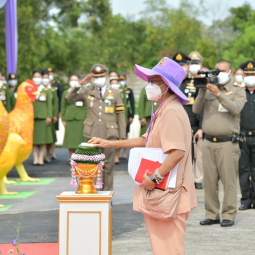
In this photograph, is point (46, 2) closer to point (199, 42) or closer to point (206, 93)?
point (199, 42)

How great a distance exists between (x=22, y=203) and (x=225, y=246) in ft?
13.5

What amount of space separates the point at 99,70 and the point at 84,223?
4.14 metres

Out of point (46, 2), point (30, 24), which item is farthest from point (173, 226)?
point (46, 2)

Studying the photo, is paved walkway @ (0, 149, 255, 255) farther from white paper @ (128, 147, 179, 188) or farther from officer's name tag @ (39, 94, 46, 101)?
officer's name tag @ (39, 94, 46, 101)

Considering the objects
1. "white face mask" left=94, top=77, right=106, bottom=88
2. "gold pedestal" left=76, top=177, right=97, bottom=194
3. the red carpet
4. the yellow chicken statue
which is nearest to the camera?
"gold pedestal" left=76, top=177, right=97, bottom=194

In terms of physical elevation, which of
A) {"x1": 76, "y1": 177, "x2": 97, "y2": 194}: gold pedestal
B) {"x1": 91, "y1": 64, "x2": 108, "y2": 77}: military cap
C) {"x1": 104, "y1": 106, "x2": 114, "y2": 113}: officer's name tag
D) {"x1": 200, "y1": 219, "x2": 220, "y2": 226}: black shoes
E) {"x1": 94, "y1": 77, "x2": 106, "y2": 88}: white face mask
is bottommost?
{"x1": 200, "y1": 219, "x2": 220, "y2": 226}: black shoes

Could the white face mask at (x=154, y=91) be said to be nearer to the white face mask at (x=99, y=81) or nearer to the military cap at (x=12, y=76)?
the white face mask at (x=99, y=81)

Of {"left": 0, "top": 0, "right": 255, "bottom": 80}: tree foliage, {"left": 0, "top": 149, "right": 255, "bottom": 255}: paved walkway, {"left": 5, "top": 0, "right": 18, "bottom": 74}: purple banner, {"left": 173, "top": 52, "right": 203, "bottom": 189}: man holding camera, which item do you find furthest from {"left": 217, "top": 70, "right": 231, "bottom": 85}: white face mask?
{"left": 0, "top": 0, "right": 255, "bottom": 80}: tree foliage

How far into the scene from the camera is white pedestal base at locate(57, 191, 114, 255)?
507 cm

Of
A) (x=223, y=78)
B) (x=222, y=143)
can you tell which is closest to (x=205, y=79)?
(x=223, y=78)

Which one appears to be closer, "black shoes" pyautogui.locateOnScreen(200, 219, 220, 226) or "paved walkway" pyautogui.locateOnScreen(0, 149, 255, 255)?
"paved walkway" pyautogui.locateOnScreen(0, 149, 255, 255)

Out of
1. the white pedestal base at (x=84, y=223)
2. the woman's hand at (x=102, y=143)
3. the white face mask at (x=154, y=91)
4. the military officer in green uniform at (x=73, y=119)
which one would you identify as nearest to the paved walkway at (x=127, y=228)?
the white pedestal base at (x=84, y=223)

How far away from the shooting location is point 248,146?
8.88 metres

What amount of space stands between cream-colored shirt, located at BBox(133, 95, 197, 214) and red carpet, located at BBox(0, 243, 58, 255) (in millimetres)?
1838
